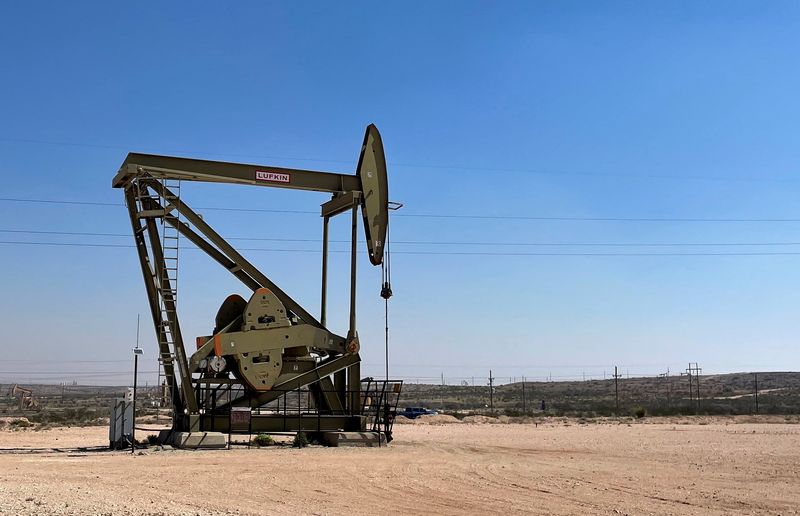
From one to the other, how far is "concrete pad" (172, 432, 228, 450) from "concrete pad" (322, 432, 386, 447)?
234cm

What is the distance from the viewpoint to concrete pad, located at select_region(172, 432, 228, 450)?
55.8 feet

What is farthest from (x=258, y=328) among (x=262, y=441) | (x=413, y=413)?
(x=413, y=413)

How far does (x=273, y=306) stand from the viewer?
18281 mm

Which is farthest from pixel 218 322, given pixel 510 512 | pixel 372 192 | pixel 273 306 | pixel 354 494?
pixel 510 512

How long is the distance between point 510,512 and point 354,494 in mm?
2297

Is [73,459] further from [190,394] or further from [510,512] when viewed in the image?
[510,512]

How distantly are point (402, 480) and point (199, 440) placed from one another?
5.99 m

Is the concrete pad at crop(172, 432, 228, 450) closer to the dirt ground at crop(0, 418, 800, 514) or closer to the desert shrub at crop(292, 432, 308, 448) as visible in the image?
the dirt ground at crop(0, 418, 800, 514)

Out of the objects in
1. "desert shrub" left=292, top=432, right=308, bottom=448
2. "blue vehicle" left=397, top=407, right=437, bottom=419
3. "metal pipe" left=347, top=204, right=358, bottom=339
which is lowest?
"blue vehicle" left=397, top=407, right=437, bottom=419

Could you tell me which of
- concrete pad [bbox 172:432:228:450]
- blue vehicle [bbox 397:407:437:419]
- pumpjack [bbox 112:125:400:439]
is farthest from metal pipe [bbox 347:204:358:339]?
blue vehicle [bbox 397:407:437:419]

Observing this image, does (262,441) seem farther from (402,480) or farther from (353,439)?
(402,480)

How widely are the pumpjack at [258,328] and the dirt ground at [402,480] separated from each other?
127cm

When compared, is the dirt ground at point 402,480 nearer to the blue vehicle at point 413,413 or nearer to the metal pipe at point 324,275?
the metal pipe at point 324,275

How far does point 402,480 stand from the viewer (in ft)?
41.8
